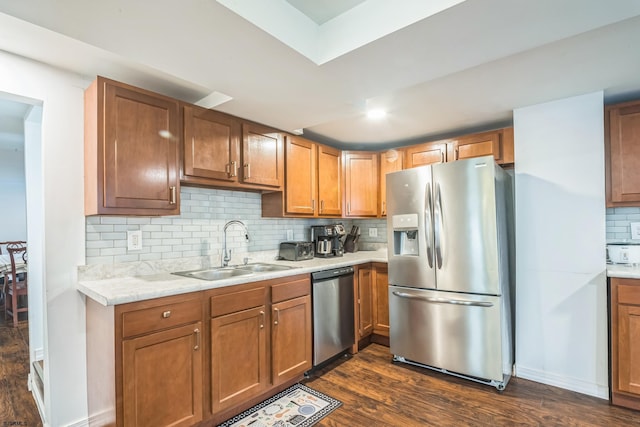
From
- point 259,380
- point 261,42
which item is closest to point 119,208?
point 261,42

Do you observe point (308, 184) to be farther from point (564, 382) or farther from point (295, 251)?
point (564, 382)

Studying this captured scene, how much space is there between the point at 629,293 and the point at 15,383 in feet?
15.2

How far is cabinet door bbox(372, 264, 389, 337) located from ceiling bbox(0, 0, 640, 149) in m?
1.65

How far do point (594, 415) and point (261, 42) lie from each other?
3.08 meters

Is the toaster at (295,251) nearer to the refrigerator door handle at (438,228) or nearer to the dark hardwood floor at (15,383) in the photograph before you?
the refrigerator door handle at (438,228)

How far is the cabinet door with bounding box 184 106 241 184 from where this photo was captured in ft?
7.39

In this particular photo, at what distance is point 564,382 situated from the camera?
2463 millimetres

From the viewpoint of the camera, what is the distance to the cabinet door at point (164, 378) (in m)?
1.61

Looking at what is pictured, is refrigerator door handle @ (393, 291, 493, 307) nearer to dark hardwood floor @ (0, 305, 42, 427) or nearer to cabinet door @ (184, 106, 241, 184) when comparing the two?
cabinet door @ (184, 106, 241, 184)

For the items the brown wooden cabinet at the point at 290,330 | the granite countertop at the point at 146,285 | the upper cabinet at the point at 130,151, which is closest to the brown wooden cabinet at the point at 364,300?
the brown wooden cabinet at the point at 290,330

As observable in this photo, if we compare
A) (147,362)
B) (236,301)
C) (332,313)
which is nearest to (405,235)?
(332,313)

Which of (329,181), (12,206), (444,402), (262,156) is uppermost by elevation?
(262,156)

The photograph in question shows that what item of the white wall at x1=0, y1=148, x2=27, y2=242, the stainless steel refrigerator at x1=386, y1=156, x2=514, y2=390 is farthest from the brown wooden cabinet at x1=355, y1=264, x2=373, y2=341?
the white wall at x1=0, y1=148, x2=27, y2=242

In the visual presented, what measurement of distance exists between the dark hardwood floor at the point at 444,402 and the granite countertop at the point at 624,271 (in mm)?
915
